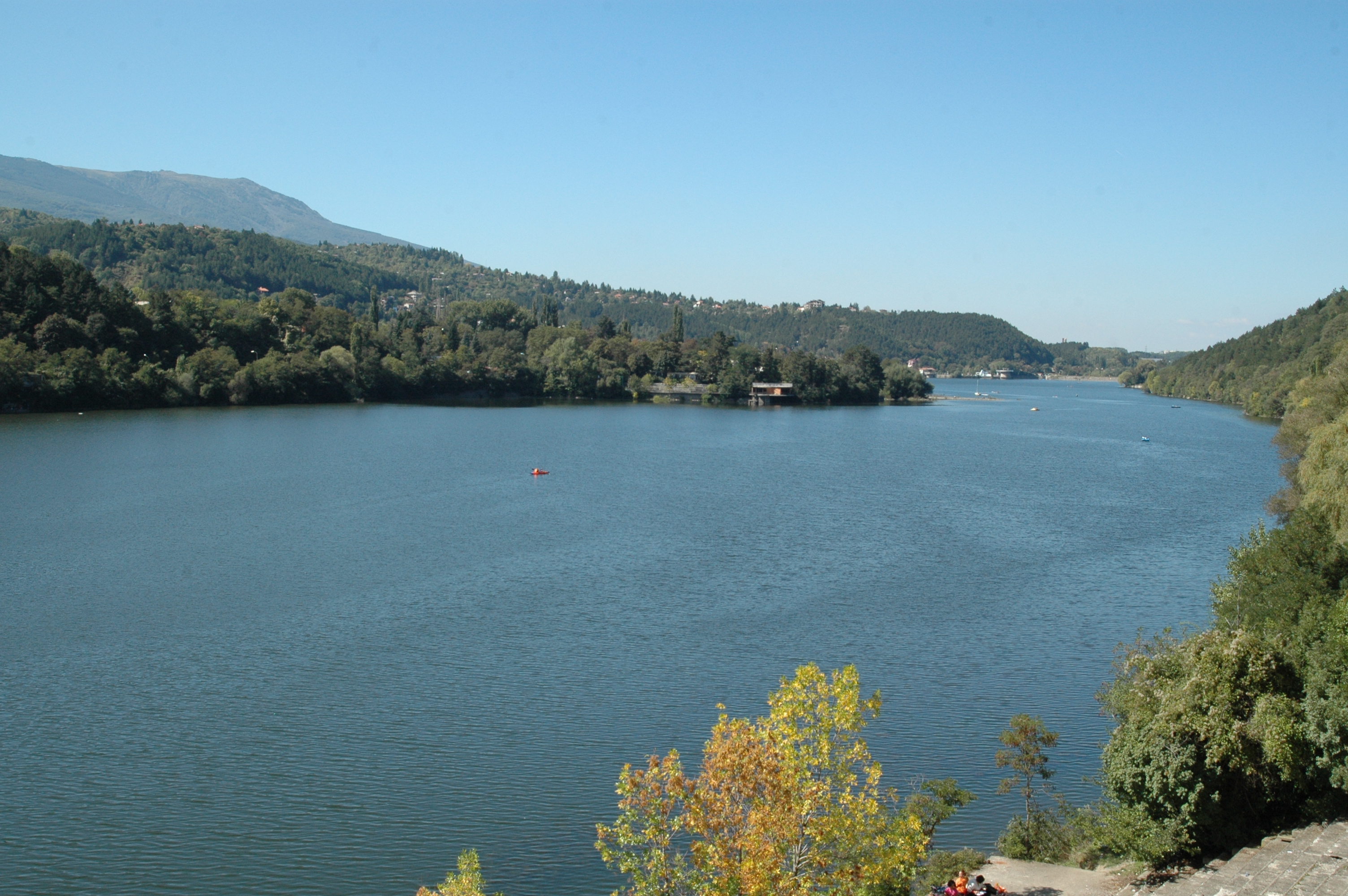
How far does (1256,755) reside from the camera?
16906 millimetres

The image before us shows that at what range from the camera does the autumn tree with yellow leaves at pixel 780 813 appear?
39.1 feet

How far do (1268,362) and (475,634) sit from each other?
15234cm

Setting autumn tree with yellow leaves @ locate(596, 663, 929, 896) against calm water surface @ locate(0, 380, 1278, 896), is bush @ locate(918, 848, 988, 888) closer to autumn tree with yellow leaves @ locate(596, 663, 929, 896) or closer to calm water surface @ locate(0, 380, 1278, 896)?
calm water surface @ locate(0, 380, 1278, 896)

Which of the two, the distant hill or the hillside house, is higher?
the distant hill

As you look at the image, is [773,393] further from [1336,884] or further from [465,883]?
[465,883]

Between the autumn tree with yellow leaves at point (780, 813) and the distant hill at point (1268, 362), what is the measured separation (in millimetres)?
90559

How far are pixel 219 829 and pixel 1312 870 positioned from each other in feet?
60.6

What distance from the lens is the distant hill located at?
119312 mm

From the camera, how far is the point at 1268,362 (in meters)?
148

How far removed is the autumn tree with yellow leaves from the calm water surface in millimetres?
5080

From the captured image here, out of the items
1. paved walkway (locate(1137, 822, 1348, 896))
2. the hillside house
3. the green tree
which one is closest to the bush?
the green tree

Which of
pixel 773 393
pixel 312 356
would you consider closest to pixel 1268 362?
pixel 773 393

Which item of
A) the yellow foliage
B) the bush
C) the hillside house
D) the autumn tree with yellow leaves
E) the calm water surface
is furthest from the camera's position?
the hillside house

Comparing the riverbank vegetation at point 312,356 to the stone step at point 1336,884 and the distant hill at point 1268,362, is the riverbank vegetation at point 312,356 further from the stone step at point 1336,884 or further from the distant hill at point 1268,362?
the stone step at point 1336,884
